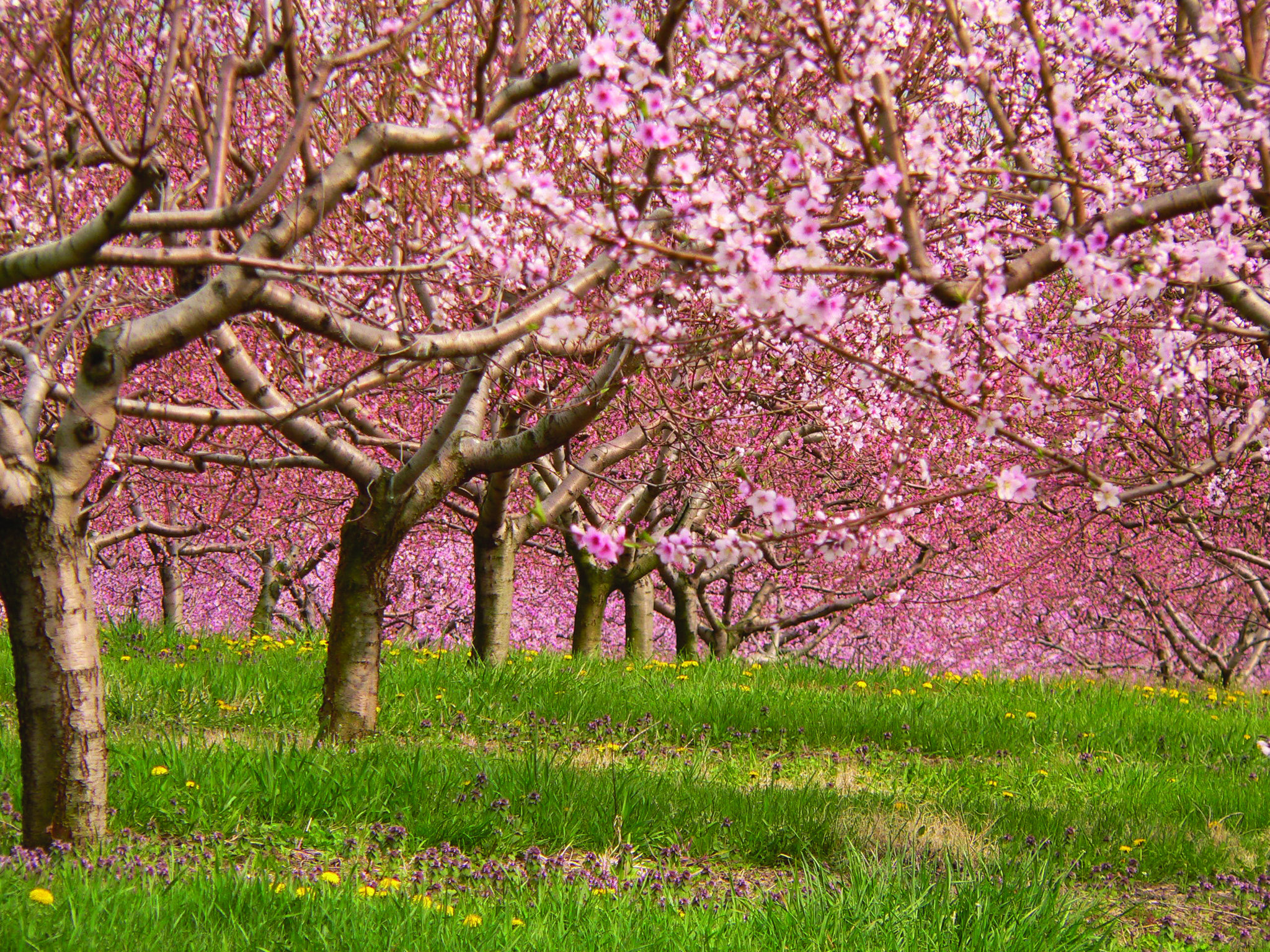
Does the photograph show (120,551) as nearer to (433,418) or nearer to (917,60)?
(433,418)

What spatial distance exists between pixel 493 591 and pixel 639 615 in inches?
131

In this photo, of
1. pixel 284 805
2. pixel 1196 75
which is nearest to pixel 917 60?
pixel 1196 75

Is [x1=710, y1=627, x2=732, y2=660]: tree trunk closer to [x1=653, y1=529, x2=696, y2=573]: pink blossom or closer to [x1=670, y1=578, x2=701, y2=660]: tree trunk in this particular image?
[x1=670, y1=578, x2=701, y2=660]: tree trunk

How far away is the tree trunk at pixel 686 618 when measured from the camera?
41.2 feet

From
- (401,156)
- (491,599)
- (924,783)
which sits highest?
(401,156)

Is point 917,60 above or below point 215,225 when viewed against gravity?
above

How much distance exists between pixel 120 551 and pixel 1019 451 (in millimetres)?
18014

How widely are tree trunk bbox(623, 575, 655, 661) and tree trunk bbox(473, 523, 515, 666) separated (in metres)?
2.90

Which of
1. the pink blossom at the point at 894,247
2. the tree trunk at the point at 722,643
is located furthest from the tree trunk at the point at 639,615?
the pink blossom at the point at 894,247

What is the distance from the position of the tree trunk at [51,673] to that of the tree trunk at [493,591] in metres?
4.44

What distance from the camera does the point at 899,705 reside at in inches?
269

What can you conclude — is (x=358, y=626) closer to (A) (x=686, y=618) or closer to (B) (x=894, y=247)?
(B) (x=894, y=247)

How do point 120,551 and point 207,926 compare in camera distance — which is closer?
point 207,926

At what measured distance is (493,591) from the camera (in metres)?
8.15
